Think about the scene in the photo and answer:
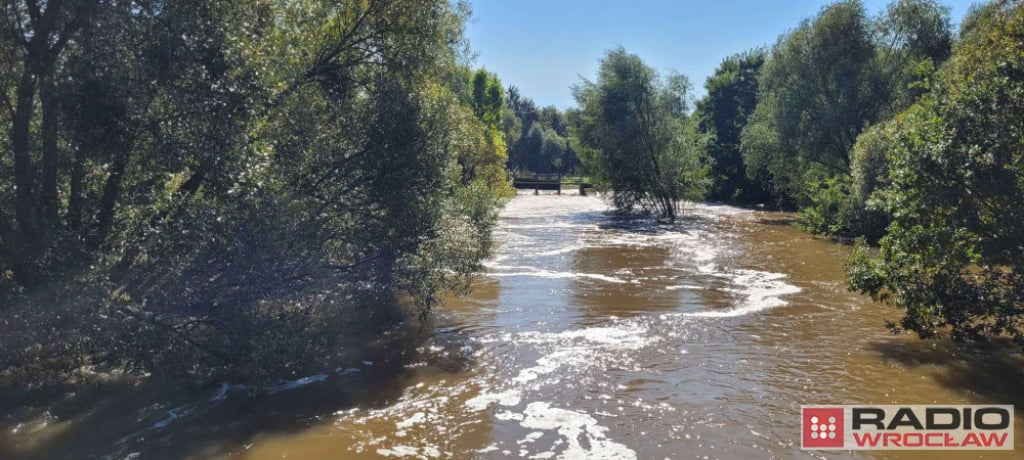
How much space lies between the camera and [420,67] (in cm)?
1266

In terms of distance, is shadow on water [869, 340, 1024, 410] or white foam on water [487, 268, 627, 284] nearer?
shadow on water [869, 340, 1024, 410]

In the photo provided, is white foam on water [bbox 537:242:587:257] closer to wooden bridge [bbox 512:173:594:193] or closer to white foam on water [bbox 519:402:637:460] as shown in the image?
white foam on water [bbox 519:402:637:460]

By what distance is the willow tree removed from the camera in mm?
37375

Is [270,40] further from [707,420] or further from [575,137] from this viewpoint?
[575,137]

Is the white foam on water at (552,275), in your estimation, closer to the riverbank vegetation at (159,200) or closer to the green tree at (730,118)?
the riverbank vegetation at (159,200)

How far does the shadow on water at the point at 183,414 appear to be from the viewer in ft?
23.5

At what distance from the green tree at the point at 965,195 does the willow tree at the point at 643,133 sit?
90.0 feet

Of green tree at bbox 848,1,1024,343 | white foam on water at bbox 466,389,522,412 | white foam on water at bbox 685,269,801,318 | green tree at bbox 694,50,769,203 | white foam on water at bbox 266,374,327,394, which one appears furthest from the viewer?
green tree at bbox 694,50,769,203

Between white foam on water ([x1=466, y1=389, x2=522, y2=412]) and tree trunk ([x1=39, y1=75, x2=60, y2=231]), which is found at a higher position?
tree trunk ([x1=39, y1=75, x2=60, y2=231])

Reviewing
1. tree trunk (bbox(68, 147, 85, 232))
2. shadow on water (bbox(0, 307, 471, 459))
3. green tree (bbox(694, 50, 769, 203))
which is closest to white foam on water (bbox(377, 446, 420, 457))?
shadow on water (bbox(0, 307, 471, 459))

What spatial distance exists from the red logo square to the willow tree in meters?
29.7

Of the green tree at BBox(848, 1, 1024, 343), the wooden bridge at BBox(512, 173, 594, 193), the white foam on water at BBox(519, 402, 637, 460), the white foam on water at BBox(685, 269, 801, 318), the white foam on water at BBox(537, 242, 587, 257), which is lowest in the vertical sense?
the white foam on water at BBox(519, 402, 637, 460)

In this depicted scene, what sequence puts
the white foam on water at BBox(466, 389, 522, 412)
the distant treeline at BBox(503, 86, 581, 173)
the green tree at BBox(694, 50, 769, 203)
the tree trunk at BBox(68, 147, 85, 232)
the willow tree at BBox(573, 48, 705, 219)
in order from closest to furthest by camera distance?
1. the tree trunk at BBox(68, 147, 85, 232)
2. the white foam on water at BBox(466, 389, 522, 412)
3. the willow tree at BBox(573, 48, 705, 219)
4. the green tree at BBox(694, 50, 769, 203)
5. the distant treeline at BBox(503, 86, 581, 173)

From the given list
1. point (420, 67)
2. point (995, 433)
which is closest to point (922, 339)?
point (995, 433)
